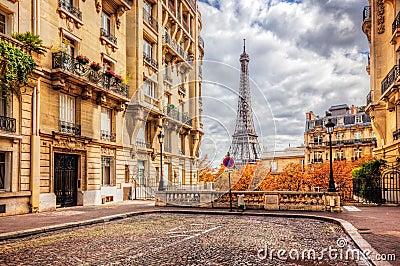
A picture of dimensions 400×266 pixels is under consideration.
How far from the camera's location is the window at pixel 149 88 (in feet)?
99.4

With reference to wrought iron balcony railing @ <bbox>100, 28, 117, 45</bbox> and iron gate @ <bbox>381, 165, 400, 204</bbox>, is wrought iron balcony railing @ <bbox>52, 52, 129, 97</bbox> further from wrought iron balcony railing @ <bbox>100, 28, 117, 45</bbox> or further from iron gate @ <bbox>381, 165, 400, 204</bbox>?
iron gate @ <bbox>381, 165, 400, 204</bbox>

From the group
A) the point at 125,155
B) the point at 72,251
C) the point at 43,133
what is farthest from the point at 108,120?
the point at 72,251

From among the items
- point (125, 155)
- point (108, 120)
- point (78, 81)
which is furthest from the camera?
point (125, 155)

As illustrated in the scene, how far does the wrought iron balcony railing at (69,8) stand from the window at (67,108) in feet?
15.7

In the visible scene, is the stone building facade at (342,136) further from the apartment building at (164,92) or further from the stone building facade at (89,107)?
the stone building facade at (89,107)

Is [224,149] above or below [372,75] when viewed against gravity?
below

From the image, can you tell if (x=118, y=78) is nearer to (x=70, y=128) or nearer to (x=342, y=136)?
(x=70, y=128)

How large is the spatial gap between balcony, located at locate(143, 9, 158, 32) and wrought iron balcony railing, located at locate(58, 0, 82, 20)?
906 centimetres

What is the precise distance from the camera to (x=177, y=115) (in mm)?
36531

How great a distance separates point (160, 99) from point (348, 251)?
2555cm

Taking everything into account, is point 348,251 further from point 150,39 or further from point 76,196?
point 150,39

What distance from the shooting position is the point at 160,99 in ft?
106

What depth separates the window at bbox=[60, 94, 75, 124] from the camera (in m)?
20.1

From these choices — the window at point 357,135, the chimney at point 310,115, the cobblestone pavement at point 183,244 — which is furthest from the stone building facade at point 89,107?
the chimney at point 310,115
